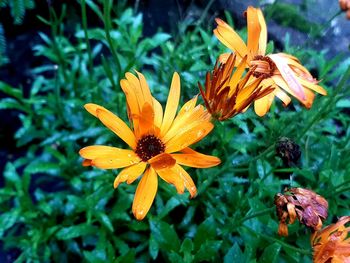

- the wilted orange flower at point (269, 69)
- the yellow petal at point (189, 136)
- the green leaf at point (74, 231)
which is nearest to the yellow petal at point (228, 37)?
the wilted orange flower at point (269, 69)

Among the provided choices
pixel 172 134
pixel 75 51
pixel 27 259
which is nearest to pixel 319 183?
pixel 172 134

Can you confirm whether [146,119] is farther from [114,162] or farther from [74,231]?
[74,231]

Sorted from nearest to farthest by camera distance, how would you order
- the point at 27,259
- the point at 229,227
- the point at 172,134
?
the point at 172,134, the point at 229,227, the point at 27,259

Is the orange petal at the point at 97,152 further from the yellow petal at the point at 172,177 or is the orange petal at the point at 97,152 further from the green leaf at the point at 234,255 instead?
the green leaf at the point at 234,255

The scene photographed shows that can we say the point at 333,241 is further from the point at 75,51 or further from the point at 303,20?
the point at 303,20

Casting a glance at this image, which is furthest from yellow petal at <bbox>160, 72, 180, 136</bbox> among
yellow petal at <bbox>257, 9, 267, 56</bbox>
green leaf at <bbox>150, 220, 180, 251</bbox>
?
green leaf at <bbox>150, 220, 180, 251</bbox>

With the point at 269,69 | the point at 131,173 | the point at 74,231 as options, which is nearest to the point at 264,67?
the point at 269,69
